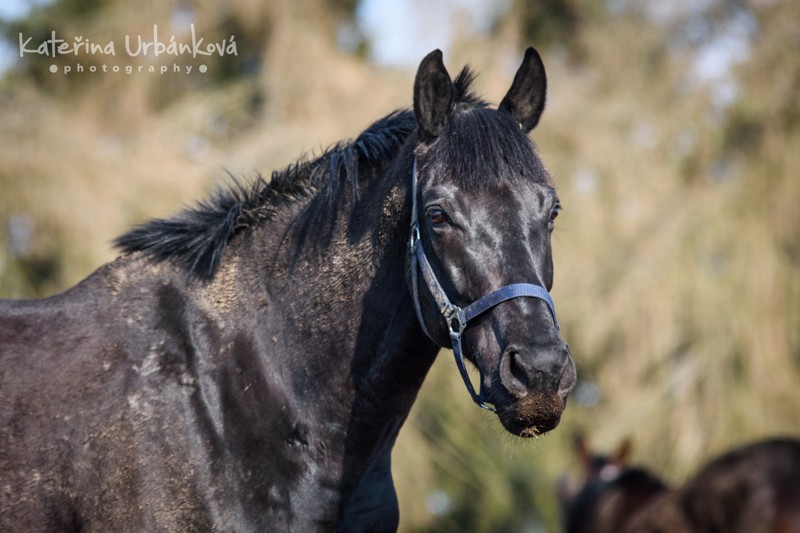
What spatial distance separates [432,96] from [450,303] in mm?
772

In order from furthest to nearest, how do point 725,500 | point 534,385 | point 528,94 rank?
1. point 725,500
2. point 528,94
3. point 534,385

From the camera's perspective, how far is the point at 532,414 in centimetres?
282

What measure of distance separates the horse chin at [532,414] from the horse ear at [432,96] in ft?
3.43

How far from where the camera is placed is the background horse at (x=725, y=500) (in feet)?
26.9

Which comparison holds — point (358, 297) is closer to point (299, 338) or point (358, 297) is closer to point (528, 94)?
point (299, 338)

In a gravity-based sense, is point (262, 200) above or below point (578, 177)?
below

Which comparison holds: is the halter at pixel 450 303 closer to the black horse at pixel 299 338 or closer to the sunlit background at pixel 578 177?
the black horse at pixel 299 338

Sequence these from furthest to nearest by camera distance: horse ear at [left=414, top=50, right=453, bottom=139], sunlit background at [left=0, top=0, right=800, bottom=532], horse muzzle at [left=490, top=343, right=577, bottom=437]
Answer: sunlit background at [left=0, top=0, right=800, bottom=532]
horse ear at [left=414, top=50, right=453, bottom=139]
horse muzzle at [left=490, top=343, right=577, bottom=437]

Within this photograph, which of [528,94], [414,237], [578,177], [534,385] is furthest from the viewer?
[578,177]

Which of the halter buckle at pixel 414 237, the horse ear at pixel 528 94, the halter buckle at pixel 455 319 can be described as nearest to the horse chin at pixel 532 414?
the halter buckle at pixel 455 319

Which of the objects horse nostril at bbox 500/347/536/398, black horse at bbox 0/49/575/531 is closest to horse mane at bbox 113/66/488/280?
black horse at bbox 0/49/575/531

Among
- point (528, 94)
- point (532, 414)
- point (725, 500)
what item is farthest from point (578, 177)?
point (532, 414)

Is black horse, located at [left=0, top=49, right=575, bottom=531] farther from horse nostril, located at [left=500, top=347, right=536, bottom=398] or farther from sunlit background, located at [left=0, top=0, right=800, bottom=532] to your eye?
sunlit background, located at [left=0, top=0, right=800, bottom=532]

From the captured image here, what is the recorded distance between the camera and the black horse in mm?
3006
